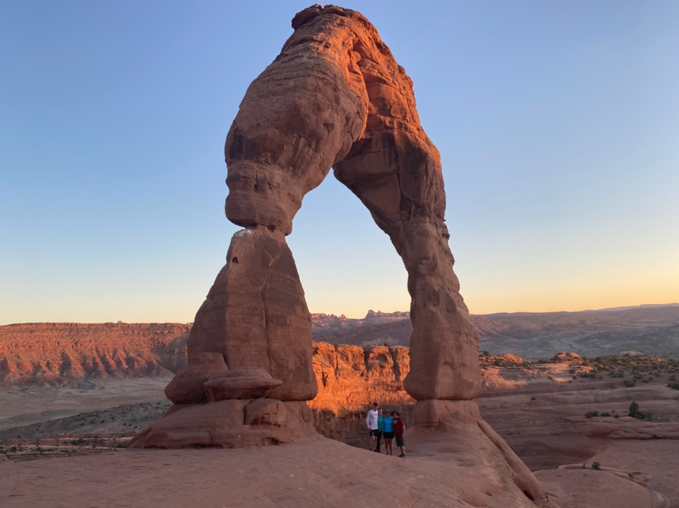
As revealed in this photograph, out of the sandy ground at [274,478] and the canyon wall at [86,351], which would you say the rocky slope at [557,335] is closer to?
the canyon wall at [86,351]

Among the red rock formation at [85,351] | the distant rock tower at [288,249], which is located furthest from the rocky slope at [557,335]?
the distant rock tower at [288,249]

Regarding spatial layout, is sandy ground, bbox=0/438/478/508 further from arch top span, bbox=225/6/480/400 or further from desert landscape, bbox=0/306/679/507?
arch top span, bbox=225/6/480/400

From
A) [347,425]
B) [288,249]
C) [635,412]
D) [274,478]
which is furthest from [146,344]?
[274,478]

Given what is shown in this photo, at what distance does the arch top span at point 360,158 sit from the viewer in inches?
406

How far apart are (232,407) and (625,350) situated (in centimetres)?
6305

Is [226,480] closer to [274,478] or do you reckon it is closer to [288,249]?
[274,478]

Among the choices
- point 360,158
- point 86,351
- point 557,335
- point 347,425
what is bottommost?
point 347,425

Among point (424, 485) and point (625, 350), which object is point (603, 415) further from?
point (625, 350)

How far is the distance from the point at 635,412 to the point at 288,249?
2066 centimetres

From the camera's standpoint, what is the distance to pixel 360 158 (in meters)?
15.4

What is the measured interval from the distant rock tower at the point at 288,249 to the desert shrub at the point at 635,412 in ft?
45.3

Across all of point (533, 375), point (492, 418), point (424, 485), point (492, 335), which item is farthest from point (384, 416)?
point (492, 335)

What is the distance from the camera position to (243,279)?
9.27 metres

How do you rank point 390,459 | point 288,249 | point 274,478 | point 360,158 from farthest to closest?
point 360,158, point 288,249, point 390,459, point 274,478
